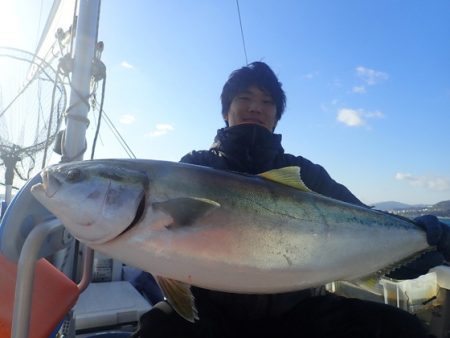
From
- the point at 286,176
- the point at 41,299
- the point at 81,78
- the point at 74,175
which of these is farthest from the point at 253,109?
the point at 41,299

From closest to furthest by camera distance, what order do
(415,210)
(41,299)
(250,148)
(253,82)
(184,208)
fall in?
(184,208)
(41,299)
(250,148)
(253,82)
(415,210)

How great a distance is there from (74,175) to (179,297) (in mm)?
940

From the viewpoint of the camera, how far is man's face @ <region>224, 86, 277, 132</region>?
12.0 feet

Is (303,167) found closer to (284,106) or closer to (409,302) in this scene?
(284,106)

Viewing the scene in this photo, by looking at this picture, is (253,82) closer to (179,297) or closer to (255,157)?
(255,157)

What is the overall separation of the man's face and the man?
7.0 inches

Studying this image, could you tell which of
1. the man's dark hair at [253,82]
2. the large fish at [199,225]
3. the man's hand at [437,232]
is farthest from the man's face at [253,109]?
the man's hand at [437,232]

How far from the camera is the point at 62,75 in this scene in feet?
13.6

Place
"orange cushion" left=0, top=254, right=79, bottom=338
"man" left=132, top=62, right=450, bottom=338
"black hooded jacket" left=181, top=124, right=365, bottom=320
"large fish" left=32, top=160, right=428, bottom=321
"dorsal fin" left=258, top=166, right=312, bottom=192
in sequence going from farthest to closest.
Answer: "black hooded jacket" left=181, top=124, right=365, bottom=320 → "man" left=132, top=62, right=450, bottom=338 → "dorsal fin" left=258, top=166, right=312, bottom=192 → "orange cushion" left=0, top=254, right=79, bottom=338 → "large fish" left=32, top=160, right=428, bottom=321

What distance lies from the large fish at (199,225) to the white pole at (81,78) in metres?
1.77

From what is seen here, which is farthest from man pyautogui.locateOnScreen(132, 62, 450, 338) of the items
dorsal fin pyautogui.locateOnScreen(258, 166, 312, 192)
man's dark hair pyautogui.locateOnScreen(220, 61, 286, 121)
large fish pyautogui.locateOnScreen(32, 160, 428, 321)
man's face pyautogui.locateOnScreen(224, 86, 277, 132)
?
dorsal fin pyautogui.locateOnScreen(258, 166, 312, 192)

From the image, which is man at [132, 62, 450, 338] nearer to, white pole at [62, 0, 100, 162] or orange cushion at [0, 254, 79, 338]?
orange cushion at [0, 254, 79, 338]

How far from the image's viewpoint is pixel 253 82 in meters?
3.78

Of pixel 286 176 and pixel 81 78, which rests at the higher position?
pixel 81 78
